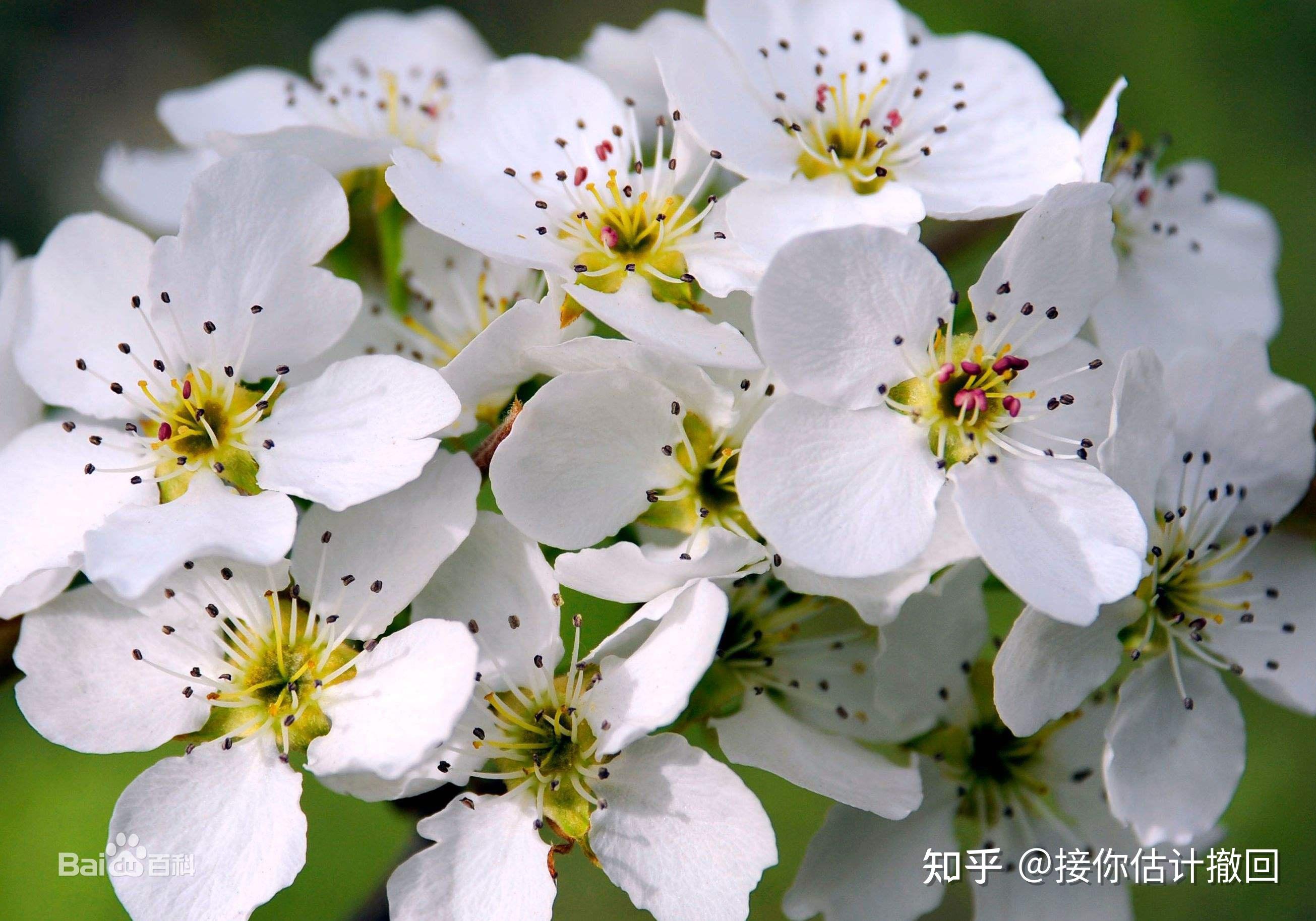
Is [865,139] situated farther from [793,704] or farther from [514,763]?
[514,763]

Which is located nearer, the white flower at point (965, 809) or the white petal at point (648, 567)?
the white petal at point (648, 567)

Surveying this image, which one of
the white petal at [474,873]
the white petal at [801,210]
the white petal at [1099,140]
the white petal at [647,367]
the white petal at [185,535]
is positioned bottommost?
the white petal at [474,873]

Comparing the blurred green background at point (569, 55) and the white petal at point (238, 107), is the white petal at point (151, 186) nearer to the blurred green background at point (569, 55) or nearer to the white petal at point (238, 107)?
the white petal at point (238, 107)

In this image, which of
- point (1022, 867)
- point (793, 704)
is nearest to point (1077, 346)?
point (793, 704)

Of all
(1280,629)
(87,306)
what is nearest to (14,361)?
(87,306)

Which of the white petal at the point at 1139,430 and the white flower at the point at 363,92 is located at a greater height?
the white flower at the point at 363,92

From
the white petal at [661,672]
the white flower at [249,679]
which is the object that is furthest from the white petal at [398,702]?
the white petal at [661,672]

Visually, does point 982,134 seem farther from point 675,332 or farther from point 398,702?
point 398,702
